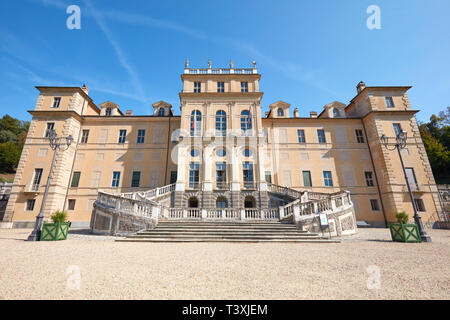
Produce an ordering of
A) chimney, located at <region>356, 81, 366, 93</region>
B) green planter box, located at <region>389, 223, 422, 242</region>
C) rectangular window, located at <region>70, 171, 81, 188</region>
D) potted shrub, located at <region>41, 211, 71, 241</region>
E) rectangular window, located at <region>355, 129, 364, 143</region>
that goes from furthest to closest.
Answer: chimney, located at <region>356, 81, 366, 93</region> → rectangular window, located at <region>355, 129, 364, 143</region> → rectangular window, located at <region>70, 171, 81, 188</region> → potted shrub, located at <region>41, 211, 71, 241</region> → green planter box, located at <region>389, 223, 422, 242</region>

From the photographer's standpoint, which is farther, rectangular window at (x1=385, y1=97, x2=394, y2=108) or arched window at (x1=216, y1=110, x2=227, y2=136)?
rectangular window at (x1=385, y1=97, x2=394, y2=108)

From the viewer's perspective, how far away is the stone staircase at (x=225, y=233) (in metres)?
10.5

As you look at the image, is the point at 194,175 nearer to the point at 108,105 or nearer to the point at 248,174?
the point at 248,174

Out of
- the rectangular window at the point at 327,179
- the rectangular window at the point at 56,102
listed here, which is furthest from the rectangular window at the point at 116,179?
the rectangular window at the point at 327,179

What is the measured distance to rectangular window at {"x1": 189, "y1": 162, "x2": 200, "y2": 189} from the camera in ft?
66.3

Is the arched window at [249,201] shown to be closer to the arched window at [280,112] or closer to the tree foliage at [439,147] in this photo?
the arched window at [280,112]

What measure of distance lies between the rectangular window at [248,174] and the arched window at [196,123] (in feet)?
20.8

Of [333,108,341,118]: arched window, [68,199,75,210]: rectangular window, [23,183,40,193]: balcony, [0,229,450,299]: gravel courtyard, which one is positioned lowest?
[0,229,450,299]: gravel courtyard

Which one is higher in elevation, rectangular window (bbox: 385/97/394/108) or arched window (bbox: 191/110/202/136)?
rectangular window (bbox: 385/97/394/108)

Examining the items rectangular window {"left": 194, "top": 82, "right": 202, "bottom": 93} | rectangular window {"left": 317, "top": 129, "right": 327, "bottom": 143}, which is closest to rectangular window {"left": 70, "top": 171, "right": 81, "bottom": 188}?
rectangular window {"left": 194, "top": 82, "right": 202, "bottom": 93}

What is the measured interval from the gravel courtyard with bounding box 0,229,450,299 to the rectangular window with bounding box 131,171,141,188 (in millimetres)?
15766

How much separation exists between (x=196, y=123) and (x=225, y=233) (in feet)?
46.2

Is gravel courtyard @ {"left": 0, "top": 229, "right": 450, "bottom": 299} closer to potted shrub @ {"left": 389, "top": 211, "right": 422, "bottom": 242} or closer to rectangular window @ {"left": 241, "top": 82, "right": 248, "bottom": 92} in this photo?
potted shrub @ {"left": 389, "top": 211, "right": 422, "bottom": 242}
